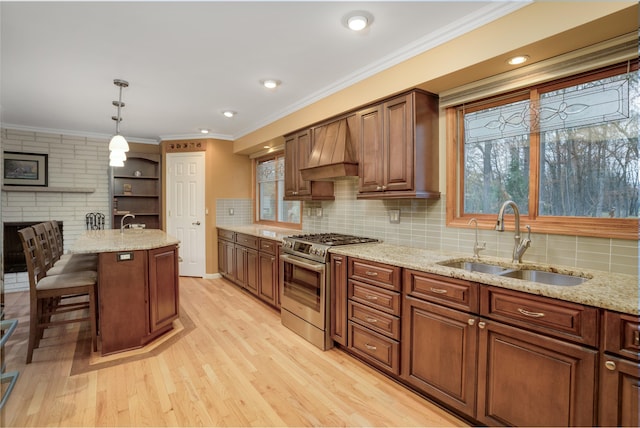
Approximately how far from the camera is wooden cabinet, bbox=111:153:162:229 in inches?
222

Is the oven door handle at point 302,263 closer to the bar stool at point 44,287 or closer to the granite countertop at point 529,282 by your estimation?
the granite countertop at point 529,282

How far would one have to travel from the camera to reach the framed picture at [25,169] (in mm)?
4855

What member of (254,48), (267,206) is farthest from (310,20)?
(267,206)

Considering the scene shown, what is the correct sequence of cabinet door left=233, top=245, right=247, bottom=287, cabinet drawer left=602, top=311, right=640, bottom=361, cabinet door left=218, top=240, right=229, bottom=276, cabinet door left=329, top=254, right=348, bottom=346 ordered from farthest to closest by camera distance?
1. cabinet door left=218, top=240, right=229, bottom=276
2. cabinet door left=233, top=245, right=247, bottom=287
3. cabinet door left=329, top=254, right=348, bottom=346
4. cabinet drawer left=602, top=311, right=640, bottom=361

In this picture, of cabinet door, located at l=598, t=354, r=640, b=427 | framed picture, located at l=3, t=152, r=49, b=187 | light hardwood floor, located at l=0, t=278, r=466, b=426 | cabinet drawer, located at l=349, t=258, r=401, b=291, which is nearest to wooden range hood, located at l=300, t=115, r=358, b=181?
cabinet drawer, located at l=349, t=258, r=401, b=291

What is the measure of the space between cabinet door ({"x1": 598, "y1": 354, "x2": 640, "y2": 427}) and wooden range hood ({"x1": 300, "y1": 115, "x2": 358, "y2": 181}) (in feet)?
7.19

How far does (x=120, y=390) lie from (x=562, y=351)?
2.65 meters

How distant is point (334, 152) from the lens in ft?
10.3

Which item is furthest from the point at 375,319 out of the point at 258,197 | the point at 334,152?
the point at 258,197

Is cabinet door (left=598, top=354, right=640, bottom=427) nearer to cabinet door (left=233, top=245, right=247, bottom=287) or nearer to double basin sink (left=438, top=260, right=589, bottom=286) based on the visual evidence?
double basin sink (left=438, top=260, right=589, bottom=286)

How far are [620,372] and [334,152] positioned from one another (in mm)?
2488

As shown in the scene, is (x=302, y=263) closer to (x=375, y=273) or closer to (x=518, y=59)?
(x=375, y=273)

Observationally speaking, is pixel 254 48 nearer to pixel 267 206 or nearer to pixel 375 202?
pixel 375 202

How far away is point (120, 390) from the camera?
2.18 m
